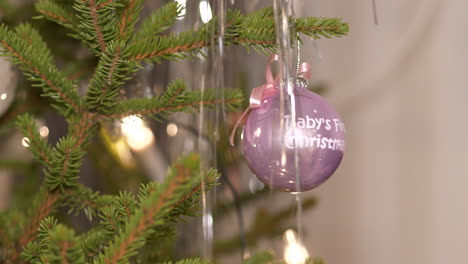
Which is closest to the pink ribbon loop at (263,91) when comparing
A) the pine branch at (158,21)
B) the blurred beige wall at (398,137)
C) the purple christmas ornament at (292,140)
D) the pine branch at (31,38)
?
the purple christmas ornament at (292,140)

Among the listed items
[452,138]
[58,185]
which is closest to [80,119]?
[58,185]

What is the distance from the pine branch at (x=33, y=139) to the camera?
506mm

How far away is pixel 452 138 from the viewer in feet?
4.12

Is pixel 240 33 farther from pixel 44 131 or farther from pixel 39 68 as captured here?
pixel 44 131

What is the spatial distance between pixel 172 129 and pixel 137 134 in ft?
0.21

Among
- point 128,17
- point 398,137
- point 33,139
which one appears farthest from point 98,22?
point 398,137

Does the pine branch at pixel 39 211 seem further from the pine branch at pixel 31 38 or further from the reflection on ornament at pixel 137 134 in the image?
the reflection on ornament at pixel 137 134

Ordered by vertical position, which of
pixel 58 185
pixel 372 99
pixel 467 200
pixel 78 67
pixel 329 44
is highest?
pixel 329 44

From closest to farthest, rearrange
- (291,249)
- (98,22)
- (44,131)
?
(98,22) < (44,131) < (291,249)

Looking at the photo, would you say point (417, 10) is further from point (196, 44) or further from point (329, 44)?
→ point (196, 44)

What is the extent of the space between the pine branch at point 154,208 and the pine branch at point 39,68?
217 millimetres

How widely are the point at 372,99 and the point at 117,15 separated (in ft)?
3.08

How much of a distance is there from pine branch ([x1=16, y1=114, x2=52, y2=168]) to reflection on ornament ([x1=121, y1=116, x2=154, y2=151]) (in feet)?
1.03

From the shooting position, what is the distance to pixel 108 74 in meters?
0.50
